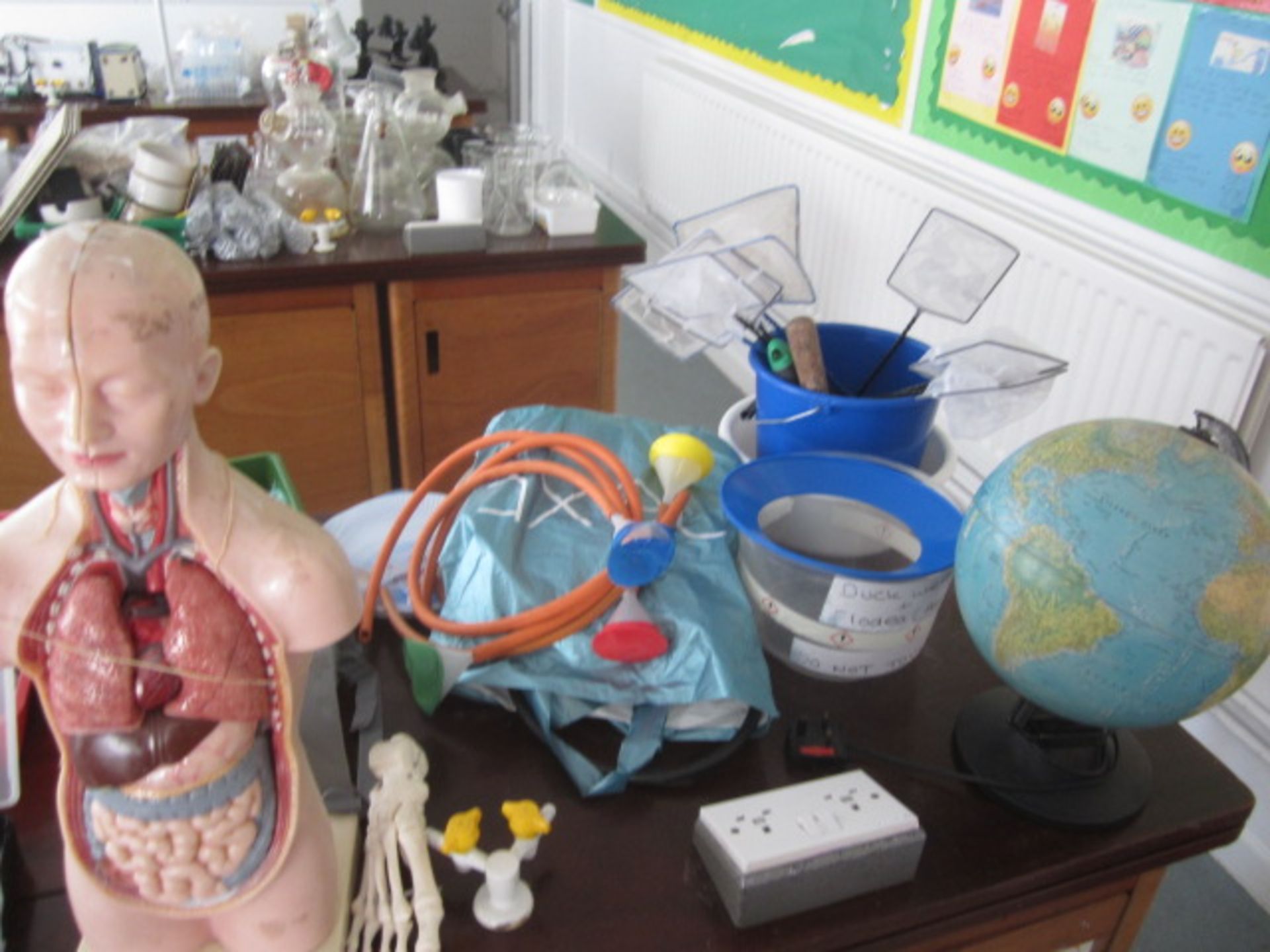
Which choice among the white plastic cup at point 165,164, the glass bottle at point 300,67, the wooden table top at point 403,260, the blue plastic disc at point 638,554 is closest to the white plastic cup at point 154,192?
the white plastic cup at point 165,164

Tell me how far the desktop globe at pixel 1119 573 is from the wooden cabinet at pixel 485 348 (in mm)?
1309

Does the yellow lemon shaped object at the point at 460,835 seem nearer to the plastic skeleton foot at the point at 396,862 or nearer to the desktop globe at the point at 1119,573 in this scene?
the plastic skeleton foot at the point at 396,862

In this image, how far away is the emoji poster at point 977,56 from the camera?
1856 millimetres

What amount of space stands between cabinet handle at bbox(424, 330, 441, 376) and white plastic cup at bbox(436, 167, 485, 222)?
212mm

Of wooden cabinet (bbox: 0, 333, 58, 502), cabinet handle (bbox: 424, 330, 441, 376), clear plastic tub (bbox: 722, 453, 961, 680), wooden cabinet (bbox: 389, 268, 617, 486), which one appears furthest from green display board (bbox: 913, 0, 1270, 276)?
wooden cabinet (bbox: 0, 333, 58, 502)

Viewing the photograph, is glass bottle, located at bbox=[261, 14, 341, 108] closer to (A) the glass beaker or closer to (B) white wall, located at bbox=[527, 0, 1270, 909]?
(A) the glass beaker

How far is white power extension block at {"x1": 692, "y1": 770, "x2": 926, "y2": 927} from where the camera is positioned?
2.11ft

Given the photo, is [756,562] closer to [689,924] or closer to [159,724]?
[689,924]

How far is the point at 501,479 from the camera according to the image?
0.94 meters

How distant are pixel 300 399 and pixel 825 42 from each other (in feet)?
5.03

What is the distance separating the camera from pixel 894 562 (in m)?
0.94

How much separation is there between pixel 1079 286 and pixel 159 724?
165 centimetres

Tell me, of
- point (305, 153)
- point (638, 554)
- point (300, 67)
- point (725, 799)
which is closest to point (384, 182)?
point (305, 153)

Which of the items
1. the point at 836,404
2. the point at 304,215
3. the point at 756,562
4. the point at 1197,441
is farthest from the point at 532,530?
the point at 304,215
